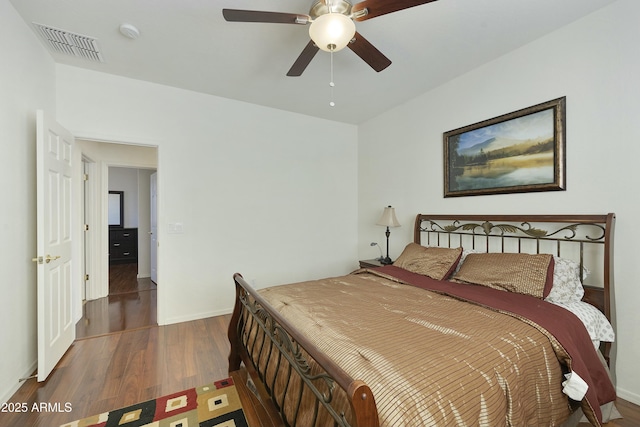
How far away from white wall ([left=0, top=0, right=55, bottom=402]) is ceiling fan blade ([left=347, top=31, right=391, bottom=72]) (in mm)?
2390

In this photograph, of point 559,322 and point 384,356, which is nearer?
point 384,356

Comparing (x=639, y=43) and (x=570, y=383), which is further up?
(x=639, y=43)

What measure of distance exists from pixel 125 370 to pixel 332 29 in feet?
9.75

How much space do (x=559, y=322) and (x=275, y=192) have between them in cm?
320

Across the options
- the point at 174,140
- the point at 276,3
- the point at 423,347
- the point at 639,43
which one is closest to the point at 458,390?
the point at 423,347

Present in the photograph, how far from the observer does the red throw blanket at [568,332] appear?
56.1 inches

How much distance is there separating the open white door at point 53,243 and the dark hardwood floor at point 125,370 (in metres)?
0.17

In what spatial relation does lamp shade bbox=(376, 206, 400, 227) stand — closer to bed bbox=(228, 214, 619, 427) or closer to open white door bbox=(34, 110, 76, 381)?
bed bbox=(228, 214, 619, 427)

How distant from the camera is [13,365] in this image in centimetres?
198

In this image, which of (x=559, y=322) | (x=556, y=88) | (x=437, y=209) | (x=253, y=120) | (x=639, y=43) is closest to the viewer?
(x=559, y=322)

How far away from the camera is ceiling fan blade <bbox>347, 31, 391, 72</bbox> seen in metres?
Result: 1.83

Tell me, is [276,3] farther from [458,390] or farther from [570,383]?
[570,383]

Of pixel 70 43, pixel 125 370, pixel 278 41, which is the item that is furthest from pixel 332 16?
pixel 125 370

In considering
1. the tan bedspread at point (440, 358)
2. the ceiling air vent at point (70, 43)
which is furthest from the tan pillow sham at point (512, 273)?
the ceiling air vent at point (70, 43)
